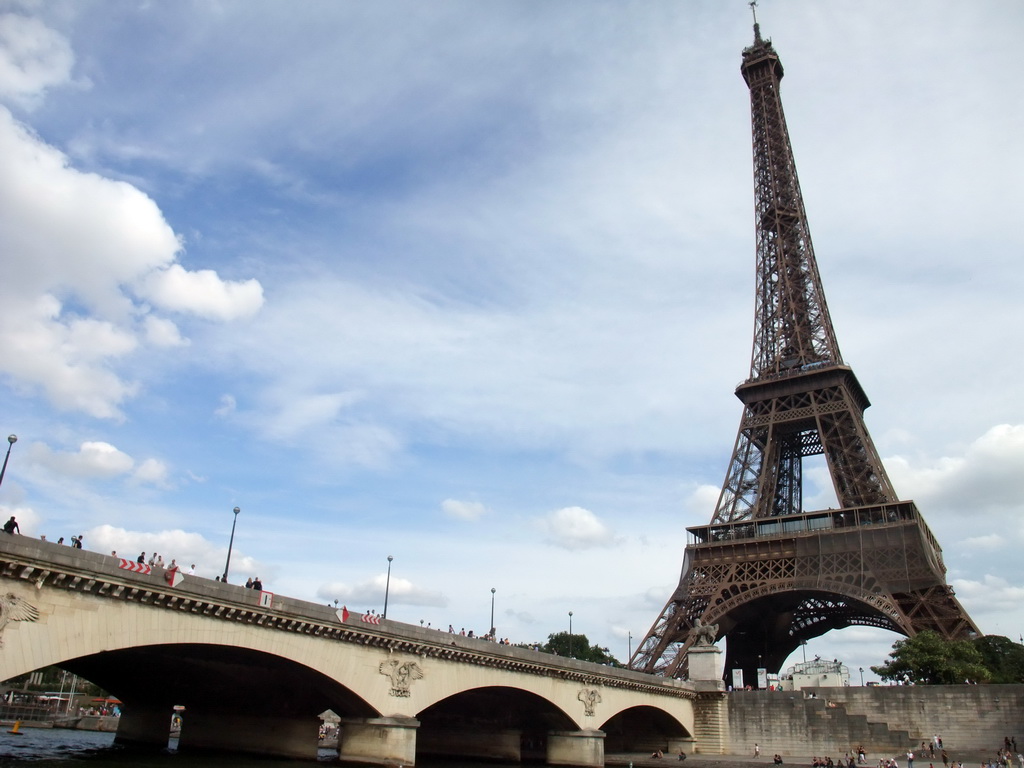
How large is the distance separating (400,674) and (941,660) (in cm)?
4279

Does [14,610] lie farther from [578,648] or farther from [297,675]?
[578,648]

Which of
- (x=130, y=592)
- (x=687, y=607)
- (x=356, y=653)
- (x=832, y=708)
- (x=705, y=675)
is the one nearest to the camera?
(x=130, y=592)

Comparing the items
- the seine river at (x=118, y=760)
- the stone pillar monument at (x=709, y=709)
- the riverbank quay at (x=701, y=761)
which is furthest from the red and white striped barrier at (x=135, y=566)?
the stone pillar monument at (x=709, y=709)

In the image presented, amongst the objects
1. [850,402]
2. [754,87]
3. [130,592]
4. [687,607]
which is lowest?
[130,592]

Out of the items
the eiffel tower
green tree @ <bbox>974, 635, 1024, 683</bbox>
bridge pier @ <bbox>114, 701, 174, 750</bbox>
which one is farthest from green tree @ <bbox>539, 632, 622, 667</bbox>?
bridge pier @ <bbox>114, 701, 174, 750</bbox>

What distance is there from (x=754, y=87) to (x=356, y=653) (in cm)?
9738

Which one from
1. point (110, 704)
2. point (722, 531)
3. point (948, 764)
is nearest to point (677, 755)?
point (948, 764)

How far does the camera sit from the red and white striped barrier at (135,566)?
23.4 metres

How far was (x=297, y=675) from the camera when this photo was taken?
115 ft

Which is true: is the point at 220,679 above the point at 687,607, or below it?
below

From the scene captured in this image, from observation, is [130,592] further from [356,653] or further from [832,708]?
[832,708]

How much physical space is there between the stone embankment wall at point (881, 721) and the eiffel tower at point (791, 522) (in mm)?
6978

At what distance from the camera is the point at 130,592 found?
77.3 ft

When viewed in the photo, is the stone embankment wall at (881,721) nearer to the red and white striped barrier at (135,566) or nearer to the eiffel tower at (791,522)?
the eiffel tower at (791,522)
